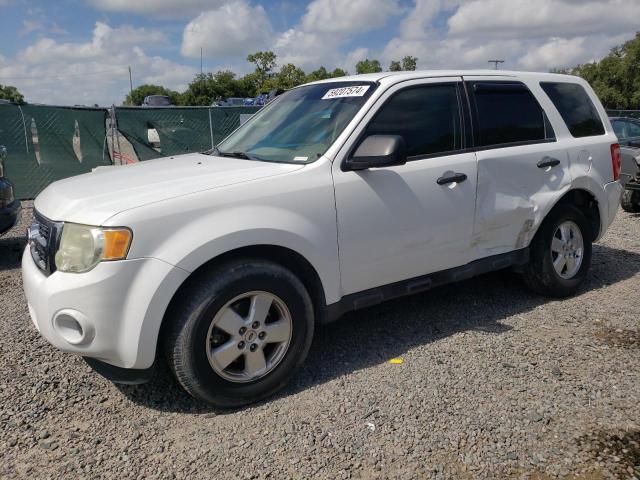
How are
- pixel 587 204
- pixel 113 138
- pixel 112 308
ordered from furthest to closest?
pixel 113 138, pixel 587 204, pixel 112 308

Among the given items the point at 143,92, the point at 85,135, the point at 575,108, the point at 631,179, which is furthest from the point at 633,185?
the point at 143,92

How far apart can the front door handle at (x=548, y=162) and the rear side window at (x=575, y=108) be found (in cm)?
43

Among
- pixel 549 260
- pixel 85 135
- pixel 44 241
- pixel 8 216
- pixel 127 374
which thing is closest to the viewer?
pixel 127 374

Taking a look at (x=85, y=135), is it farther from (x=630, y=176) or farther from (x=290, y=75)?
(x=290, y=75)

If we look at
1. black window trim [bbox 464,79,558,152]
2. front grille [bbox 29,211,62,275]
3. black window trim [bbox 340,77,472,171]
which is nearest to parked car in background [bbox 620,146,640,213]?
black window trim [bbox 464,79,558,152]

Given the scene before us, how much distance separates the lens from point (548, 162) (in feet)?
14.3

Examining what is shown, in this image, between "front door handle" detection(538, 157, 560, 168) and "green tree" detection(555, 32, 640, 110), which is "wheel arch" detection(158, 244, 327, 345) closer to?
"front door handle" detection(538, 157, 560, 168)

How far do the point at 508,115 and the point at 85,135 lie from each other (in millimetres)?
9652

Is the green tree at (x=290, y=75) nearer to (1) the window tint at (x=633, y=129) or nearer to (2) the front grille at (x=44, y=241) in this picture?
(1) the window tint at (x=633, y=129)

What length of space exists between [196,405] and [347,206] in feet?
4.81

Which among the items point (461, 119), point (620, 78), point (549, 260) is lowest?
point (549, 260)

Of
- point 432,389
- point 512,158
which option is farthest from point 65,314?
point 512,158

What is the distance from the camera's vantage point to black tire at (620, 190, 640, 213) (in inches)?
350

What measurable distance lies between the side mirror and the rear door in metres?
0.94
